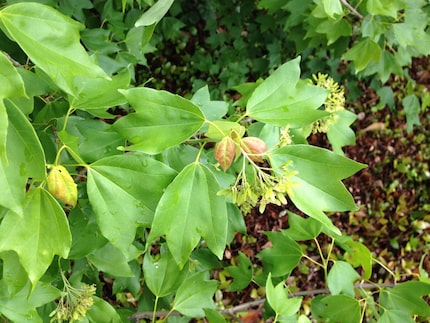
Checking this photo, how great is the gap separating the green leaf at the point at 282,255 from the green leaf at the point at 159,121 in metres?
0.90

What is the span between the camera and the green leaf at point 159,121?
3.60 ft

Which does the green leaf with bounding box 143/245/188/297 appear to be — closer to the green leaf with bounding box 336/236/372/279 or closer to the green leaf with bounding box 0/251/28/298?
the green leaf with bounding box 0/251/28/298

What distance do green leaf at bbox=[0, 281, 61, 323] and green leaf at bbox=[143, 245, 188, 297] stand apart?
0.39 m

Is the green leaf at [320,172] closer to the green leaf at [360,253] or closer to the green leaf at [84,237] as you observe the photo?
the green leaf at [84,237]

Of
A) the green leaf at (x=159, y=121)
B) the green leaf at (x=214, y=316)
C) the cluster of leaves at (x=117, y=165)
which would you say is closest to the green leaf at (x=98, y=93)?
the cluster of leaves at (x=117, y=165)

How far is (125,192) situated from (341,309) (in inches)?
40.6

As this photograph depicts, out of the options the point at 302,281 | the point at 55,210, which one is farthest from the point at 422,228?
the point at 55,210

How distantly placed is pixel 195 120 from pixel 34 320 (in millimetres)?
734

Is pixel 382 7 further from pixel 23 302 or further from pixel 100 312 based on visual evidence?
pixel 23 302

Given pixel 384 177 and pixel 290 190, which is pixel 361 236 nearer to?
pixel 384 177

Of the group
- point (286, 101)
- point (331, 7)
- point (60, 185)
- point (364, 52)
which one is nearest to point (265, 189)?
point (286, 101)

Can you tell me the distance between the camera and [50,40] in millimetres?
957

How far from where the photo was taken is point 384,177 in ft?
13.6

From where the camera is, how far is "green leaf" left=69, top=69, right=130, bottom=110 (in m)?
1.22
